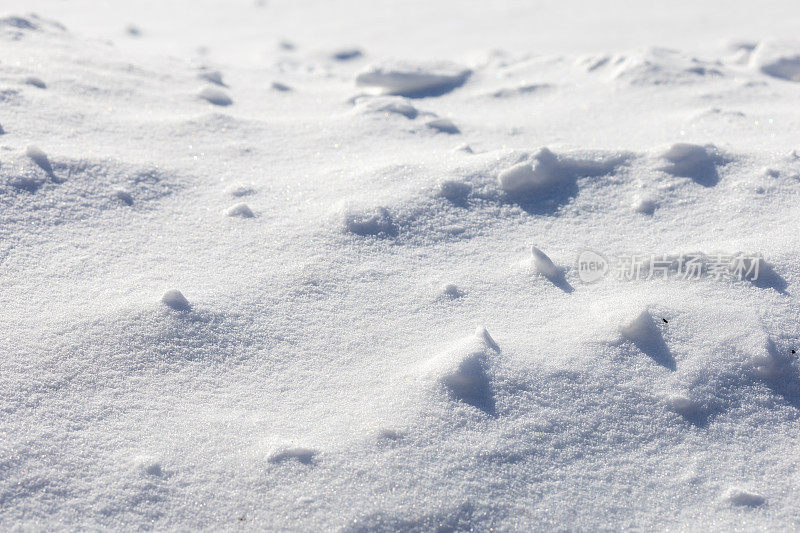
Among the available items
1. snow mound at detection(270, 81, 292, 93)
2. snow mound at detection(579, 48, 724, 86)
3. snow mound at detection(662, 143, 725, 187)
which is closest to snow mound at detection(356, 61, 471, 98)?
snow mound at detection(270, 81, 292, 93)

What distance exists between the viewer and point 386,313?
157 cm

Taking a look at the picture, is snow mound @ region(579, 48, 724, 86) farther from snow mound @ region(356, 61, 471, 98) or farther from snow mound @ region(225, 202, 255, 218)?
snow mound @ region(225, 202, 255, 218)

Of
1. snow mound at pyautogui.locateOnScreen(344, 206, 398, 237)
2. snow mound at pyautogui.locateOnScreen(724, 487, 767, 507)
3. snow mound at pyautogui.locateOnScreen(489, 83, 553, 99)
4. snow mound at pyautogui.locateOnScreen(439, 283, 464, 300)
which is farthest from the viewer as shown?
snow mound at pyautogui.locateOnScreen(489, 83, 553, 99)

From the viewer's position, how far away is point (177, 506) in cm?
118

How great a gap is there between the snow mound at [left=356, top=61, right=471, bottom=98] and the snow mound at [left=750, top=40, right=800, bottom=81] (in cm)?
143

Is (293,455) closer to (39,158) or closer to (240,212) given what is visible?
(240,212)

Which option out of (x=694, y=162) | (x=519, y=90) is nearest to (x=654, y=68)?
(x=519, y=90)

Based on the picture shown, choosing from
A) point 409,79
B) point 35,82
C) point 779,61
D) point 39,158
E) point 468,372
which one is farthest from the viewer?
point 779,61

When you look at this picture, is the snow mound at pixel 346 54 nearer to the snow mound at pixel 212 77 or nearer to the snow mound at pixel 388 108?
the snow mound at pixel 212 77

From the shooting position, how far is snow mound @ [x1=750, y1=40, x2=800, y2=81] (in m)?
3.10

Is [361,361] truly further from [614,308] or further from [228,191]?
[228,191]

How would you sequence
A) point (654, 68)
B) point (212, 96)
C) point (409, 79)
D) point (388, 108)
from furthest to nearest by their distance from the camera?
point (409, 79) → point (654, 68) → point (212, 96) → point (388, 108)

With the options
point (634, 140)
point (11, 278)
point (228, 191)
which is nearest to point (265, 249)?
point (228, 191)

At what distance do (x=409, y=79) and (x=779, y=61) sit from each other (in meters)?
1.72
